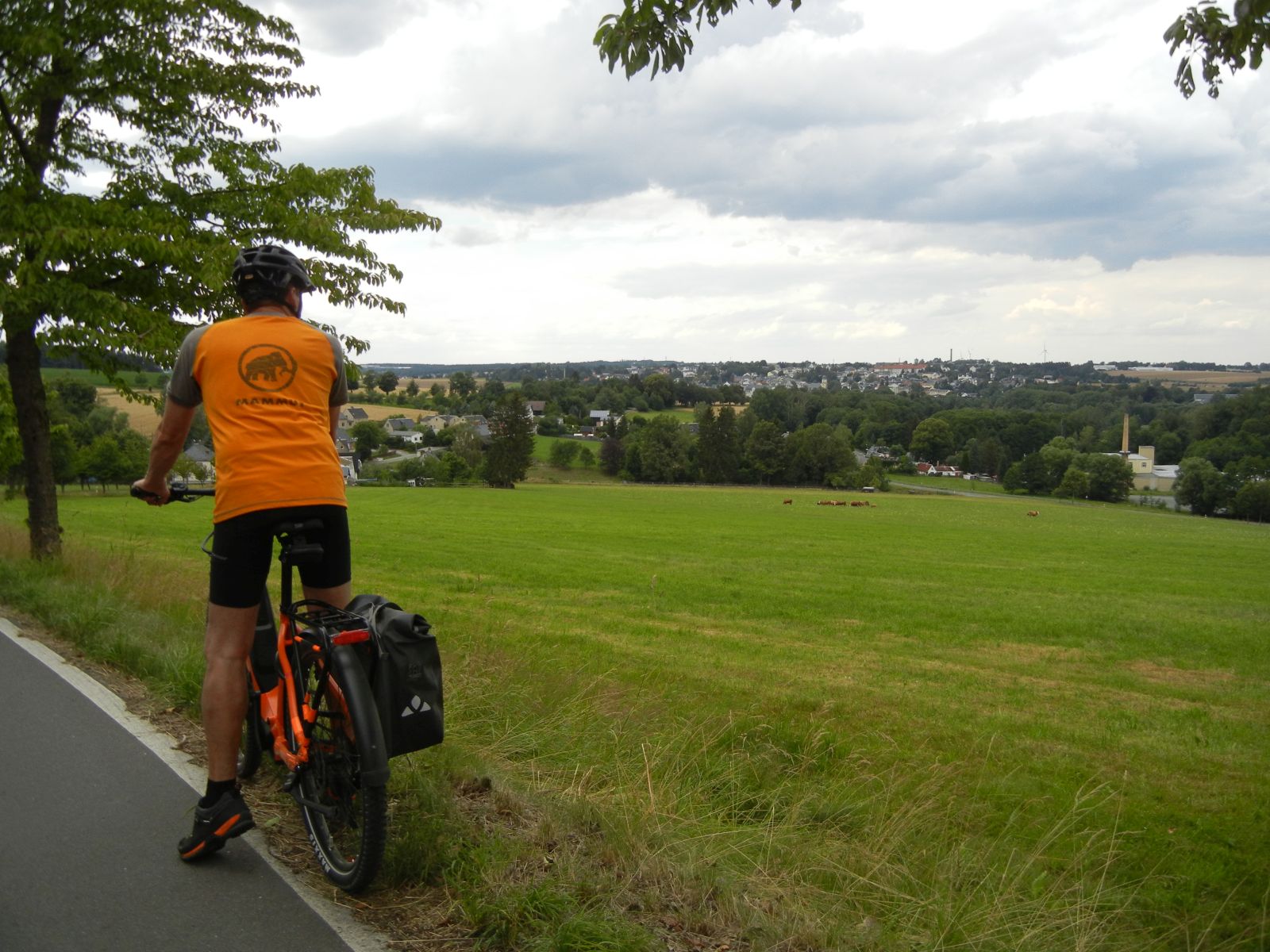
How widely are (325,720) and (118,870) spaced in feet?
2.89


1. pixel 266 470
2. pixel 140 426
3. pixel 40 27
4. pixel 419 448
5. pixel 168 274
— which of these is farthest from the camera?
pixel 419 448

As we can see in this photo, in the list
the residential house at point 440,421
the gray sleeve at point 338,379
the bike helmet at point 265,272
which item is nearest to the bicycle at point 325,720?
the gray sleeve at point 338,379

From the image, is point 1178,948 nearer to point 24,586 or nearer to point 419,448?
point 24,586

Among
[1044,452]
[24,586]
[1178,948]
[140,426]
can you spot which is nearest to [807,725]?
[1178,948]

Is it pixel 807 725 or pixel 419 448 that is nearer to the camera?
pixel 807 725

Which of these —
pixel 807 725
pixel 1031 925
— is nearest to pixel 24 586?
pixel 807 725

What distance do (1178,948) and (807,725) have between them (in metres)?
3.86

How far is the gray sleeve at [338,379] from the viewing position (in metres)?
3.73

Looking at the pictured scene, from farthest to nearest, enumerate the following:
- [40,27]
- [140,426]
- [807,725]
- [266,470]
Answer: [140,426] < [40,27] < [807,725] < [266,470]

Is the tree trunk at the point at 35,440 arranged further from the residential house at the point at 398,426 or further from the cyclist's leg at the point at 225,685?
the residential house at the point at 398,426

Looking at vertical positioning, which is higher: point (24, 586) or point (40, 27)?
point (40, 27)

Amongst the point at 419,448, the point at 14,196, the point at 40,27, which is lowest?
the point at 419,448

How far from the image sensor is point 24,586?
355 inches

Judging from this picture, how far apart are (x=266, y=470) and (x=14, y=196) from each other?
7.88 m
